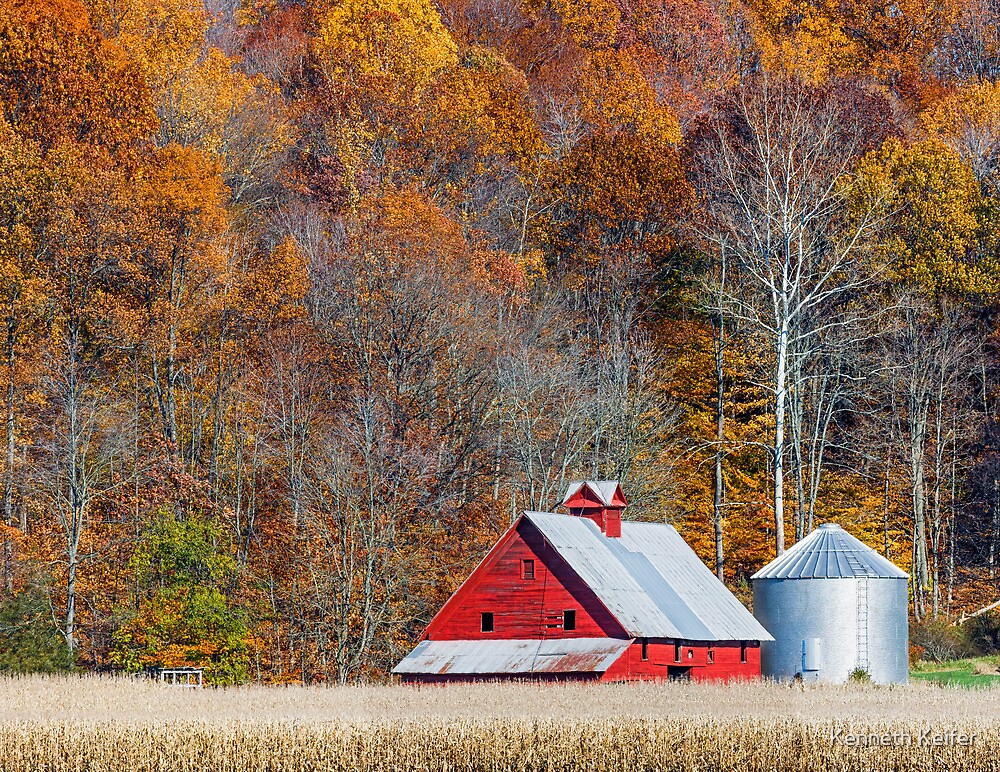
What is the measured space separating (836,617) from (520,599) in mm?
10784

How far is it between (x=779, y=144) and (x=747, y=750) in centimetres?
3926

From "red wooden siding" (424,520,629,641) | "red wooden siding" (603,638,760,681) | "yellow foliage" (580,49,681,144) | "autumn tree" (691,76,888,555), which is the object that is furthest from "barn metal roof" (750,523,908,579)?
"yellow foliage" (580,49,681,144)

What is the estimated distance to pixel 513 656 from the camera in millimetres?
Answer: 55094

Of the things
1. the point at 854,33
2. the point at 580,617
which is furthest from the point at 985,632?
the point at 854,33

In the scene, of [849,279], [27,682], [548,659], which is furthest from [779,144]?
[27,682]

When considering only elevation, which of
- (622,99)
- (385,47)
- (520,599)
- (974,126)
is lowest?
(520,599)

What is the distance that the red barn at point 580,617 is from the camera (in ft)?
178

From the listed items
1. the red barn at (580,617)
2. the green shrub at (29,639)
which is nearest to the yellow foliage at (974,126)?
the red barn at (580,617)

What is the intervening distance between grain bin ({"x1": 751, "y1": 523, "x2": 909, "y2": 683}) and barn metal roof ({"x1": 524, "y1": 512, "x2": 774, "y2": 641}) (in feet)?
3.19

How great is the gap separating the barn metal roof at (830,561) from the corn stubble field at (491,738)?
18.4 meters

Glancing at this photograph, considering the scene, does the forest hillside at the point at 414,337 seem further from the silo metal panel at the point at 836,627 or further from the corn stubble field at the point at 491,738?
the corn stubble field at the point at 491,738

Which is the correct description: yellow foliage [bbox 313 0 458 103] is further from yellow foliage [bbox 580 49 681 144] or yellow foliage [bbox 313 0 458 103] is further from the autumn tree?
the autumn tree

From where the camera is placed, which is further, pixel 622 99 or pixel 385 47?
pixel 622 99

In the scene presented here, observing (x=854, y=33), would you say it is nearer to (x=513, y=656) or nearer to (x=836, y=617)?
(x=836, y=617)
